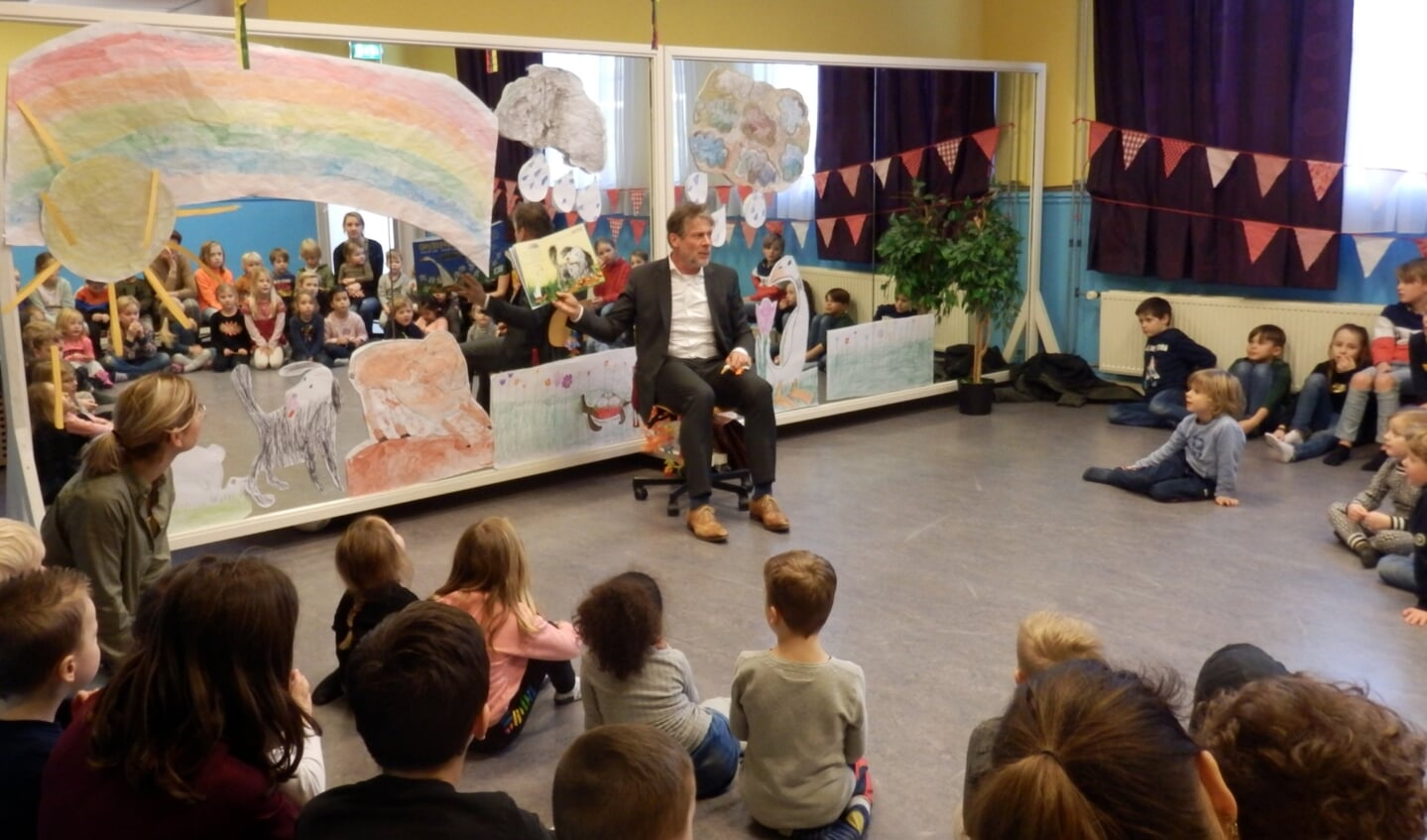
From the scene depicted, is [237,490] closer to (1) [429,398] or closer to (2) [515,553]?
(1) [429,398]

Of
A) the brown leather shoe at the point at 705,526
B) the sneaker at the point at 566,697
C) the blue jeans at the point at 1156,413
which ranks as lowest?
the sneaker at the point at 566,697

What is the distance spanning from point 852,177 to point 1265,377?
2.26 meters

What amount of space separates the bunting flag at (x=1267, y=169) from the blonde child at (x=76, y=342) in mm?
5374

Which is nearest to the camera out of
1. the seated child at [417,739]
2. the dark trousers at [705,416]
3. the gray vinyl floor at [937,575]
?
the seated child at [417,739]

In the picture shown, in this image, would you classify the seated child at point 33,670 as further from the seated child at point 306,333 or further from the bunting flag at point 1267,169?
the bunting flag at point 1267,169

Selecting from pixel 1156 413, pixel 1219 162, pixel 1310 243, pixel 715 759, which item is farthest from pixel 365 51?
pixel 1310 243

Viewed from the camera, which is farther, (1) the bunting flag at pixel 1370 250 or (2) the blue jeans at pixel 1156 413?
(2) the blue jeans at pixel 1156 413

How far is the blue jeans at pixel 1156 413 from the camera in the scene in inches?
245

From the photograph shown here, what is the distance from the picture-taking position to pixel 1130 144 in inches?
271

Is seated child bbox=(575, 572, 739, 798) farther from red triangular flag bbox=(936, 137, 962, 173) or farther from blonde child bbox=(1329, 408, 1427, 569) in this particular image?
red triangular flag bbox=(936, 137, 962, 173)

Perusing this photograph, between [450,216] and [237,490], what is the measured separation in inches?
49.7

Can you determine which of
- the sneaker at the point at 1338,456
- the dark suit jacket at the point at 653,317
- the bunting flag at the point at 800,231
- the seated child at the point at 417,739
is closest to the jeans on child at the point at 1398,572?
the sneaker at the point at 1338,456

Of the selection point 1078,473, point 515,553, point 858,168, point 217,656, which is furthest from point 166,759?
point 858,168

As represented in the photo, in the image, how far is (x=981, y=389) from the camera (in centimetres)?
673
